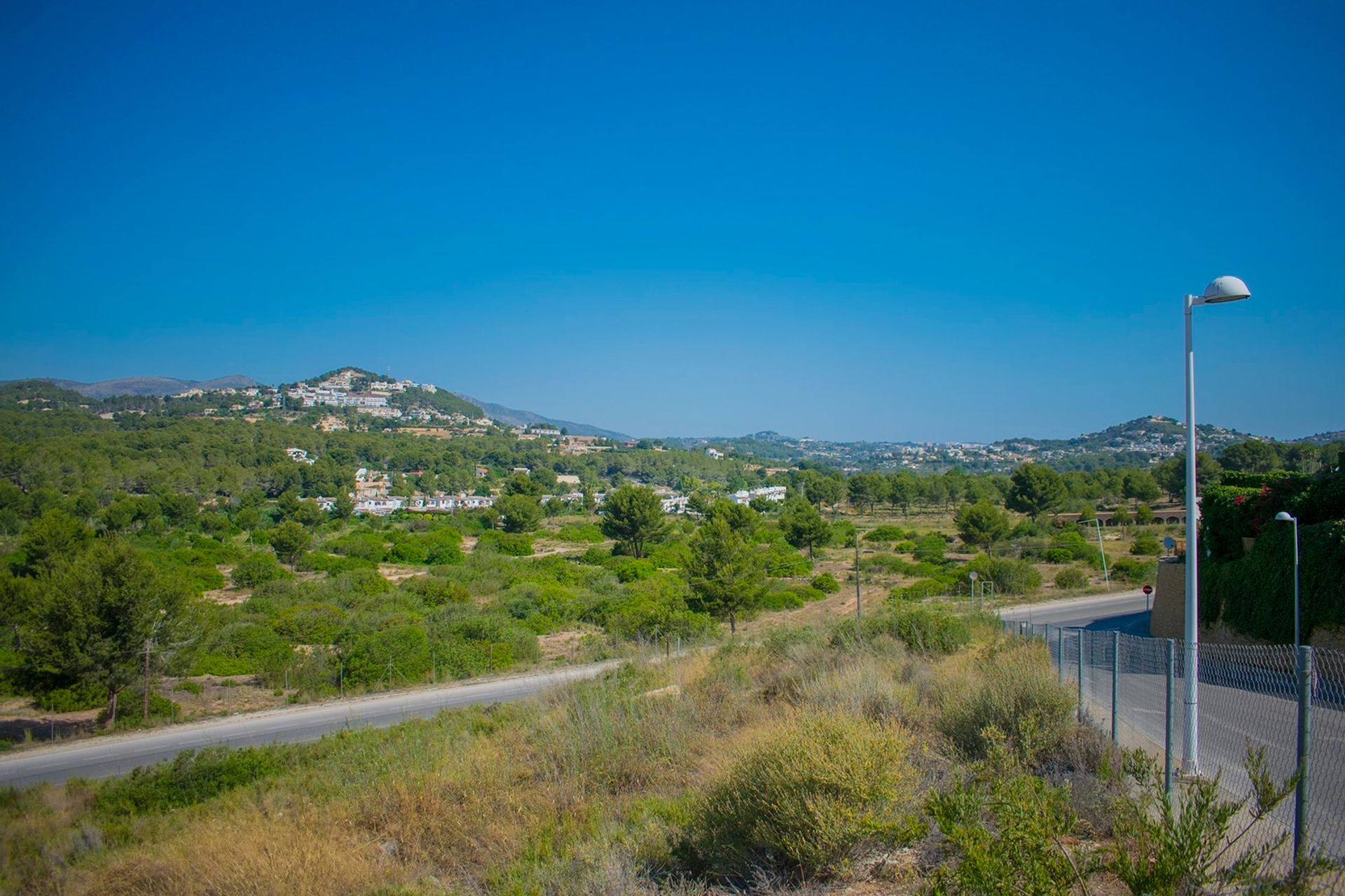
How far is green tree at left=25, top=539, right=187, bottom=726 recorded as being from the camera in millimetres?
20125

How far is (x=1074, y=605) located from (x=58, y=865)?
3296 centimetres

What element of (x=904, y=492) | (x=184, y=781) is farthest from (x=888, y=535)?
(x=184, y=781)

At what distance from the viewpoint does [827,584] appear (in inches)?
1676

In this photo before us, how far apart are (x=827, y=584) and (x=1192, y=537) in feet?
119

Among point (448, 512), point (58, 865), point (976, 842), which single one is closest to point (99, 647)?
point (58, 865)

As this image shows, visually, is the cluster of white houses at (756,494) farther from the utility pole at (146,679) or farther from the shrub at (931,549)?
the utility pole at (146,679)

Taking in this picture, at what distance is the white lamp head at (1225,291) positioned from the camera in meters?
6.65

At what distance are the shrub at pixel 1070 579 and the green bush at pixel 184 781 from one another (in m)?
36.2

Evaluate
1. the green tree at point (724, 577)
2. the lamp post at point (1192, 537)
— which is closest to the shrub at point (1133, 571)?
the green tree at point (724, 577)

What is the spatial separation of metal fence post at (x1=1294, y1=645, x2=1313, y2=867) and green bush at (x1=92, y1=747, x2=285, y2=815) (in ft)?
39.3

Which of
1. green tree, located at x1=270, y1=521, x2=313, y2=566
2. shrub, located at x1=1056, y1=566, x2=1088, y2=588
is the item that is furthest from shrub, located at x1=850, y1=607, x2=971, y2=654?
green tree, located at x1=270, y1=521, x2=313, y2=566

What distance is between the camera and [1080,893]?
3.83 meters

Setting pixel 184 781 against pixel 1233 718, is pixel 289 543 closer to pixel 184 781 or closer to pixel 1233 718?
pixel 184 781

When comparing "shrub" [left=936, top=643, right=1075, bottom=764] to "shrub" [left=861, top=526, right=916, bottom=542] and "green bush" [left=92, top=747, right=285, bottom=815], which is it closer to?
"green bush" [left=92, top=747, right=285, bottom=815]
